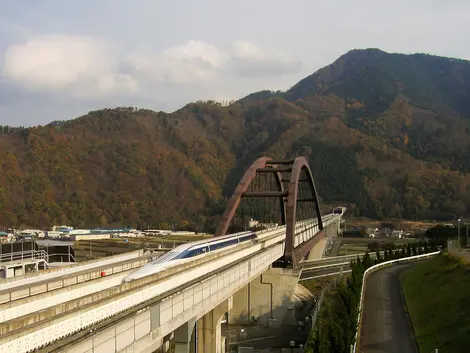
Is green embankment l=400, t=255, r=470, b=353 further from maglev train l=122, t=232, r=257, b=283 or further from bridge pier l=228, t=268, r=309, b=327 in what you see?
maglev train l=122, t=232, r=257, b=283

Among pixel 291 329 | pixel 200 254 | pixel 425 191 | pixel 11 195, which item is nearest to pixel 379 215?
pixel 425 191

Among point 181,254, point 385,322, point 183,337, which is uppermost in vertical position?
point 181,254

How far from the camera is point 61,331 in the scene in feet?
44.6

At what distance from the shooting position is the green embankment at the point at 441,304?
27.9 m

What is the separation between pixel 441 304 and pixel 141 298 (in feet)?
77.7

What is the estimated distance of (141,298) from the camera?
61.7 feet

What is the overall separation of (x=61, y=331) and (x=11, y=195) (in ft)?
554

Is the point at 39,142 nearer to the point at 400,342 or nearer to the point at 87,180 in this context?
the point at 87,180

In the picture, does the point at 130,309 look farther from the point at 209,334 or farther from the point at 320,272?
the point at 320,272

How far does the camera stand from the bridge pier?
43.5m

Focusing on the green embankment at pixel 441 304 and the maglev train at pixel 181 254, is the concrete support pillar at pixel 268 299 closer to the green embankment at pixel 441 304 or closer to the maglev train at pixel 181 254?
the maglev train at pixel 181 254

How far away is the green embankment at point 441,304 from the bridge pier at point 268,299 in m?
9.30

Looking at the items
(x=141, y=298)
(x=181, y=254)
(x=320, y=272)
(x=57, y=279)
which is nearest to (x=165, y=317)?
(x=141, y=298)

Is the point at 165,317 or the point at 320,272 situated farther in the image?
the point at 320,272
